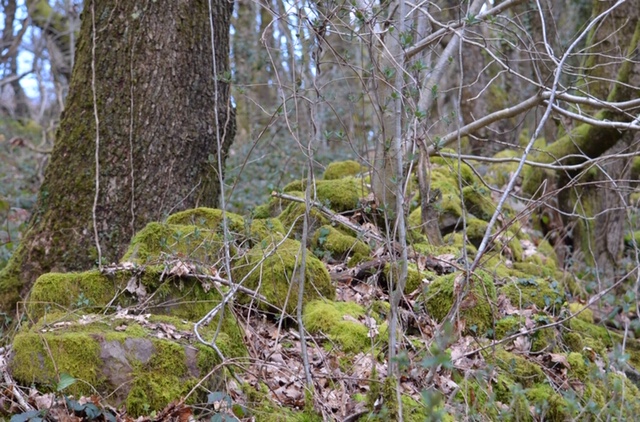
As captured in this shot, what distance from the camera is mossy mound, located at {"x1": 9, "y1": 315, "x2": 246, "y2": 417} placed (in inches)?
129

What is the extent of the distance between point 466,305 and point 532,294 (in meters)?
Answer: 0.96

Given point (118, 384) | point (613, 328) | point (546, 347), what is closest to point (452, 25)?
point (546, 347)

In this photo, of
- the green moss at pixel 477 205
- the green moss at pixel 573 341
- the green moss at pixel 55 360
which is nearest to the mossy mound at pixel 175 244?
the green moss at pixel 55 360

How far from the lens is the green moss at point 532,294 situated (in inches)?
200

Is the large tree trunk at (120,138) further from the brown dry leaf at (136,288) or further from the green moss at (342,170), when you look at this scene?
the green moss at (342,170)

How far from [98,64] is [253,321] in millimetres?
2855

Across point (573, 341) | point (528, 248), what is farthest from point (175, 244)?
point (528, 248)

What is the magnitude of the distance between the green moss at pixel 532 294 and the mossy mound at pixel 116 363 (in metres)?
2.59

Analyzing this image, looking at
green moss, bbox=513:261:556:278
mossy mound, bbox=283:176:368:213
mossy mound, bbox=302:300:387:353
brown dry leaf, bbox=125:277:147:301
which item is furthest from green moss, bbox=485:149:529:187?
brown dry leaf, bbox=125:277:147:301

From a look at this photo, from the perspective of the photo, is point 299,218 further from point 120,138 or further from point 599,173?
point 599,173

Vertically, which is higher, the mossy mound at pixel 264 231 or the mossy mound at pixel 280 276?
the mossy mound at pixel 264 231

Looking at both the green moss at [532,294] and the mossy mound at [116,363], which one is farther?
the green moss at [532,294]

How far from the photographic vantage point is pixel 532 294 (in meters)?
5.23

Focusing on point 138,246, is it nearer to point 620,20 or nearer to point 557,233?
point 557,233
